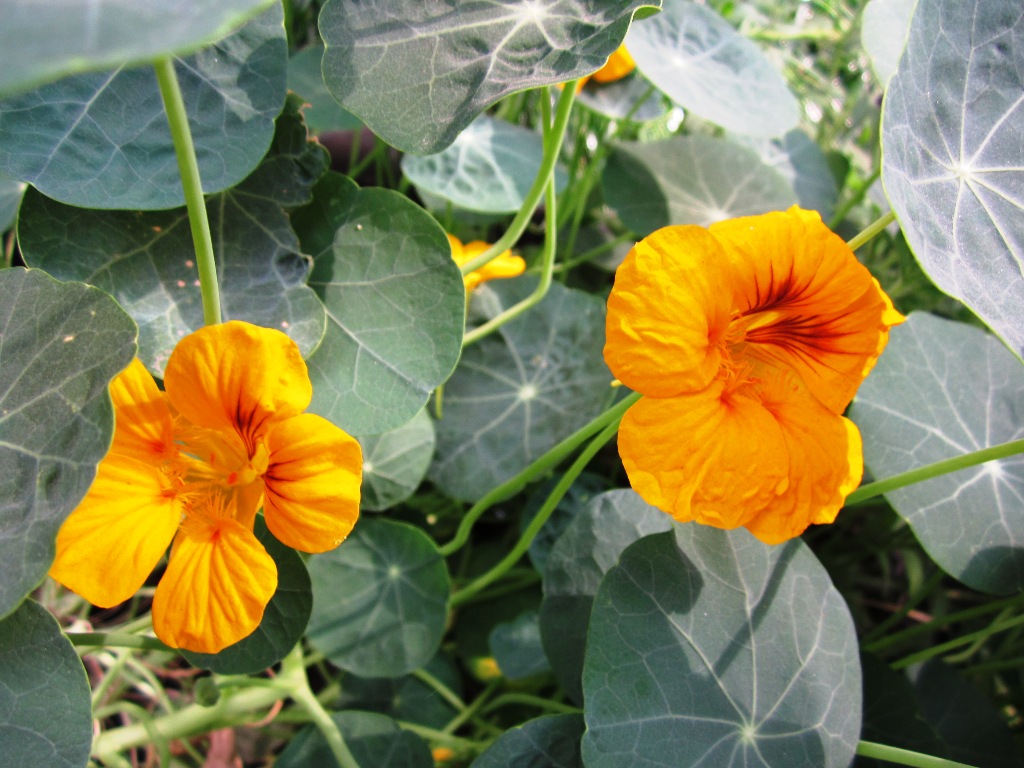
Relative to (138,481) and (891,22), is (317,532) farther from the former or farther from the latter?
(891,22)

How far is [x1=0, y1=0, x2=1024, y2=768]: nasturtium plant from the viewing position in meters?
0.69

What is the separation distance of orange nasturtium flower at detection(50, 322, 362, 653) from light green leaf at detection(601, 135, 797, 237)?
3.24ft

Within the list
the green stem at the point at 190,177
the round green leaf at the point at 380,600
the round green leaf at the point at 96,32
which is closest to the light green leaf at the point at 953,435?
the round green leaf at the point at 380,600

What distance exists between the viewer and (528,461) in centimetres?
128

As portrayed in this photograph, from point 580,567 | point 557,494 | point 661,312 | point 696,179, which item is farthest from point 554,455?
point 696,179

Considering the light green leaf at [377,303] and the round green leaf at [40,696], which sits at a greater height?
the light green leaf at [377,303]

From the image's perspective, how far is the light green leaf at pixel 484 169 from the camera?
1280 millimetres

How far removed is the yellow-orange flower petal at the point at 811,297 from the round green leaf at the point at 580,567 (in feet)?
0.98

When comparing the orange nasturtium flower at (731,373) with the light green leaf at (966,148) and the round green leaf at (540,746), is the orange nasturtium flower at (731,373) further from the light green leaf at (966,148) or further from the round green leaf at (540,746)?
the round green leaf at (540,746)

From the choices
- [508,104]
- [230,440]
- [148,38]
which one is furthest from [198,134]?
[508,104]

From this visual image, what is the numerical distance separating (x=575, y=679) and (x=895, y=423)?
0.60 m

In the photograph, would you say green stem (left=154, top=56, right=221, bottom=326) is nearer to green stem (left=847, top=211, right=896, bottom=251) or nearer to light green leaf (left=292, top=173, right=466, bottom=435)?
light green leaf (left=292, top=173, right=466, bottom=435)

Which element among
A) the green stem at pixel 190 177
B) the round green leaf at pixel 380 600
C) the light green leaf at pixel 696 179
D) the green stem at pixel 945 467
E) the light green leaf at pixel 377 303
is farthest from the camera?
the light green leaf at pixel 696 179

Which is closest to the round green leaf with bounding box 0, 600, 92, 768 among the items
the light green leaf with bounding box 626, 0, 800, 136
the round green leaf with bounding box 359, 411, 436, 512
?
the round green leaf with bounding box 359, 411, 436, 512
